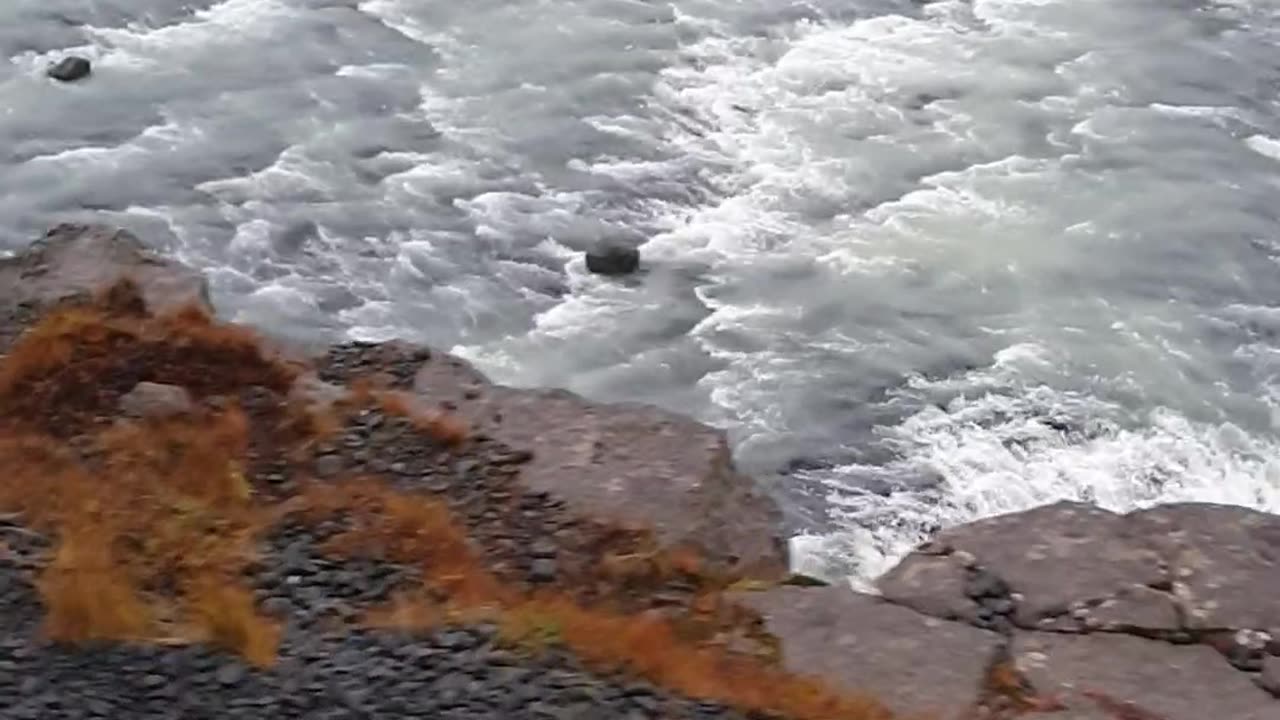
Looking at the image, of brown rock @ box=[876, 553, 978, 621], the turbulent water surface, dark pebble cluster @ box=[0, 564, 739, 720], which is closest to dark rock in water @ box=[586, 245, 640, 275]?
the turbulent water surface

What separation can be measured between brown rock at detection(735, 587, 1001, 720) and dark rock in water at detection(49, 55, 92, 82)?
49.5 ft

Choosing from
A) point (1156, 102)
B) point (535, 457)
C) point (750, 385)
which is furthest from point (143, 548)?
point (1156, 102)

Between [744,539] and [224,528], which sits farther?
[744,539]

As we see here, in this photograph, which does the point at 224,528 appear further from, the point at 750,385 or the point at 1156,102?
the point at 1156,102

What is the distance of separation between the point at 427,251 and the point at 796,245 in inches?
147

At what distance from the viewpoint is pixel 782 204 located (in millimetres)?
19109

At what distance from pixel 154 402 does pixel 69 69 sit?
42.2 feet

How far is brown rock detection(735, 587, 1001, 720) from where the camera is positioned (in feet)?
28.3

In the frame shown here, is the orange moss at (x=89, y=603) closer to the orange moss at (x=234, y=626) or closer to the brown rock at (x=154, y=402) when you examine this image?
the orange moss at (x=234, y=626)

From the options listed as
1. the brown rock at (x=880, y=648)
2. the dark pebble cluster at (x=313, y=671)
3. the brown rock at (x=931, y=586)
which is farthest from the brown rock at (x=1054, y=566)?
the dark pebble cluster at (x=313, y=671)

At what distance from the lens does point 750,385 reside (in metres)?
16.2

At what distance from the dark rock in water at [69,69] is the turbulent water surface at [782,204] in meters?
0.16

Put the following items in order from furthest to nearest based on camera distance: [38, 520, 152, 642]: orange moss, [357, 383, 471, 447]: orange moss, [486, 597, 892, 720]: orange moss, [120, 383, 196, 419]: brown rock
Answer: [357, 383, 471, 447]: orange moss → [120, 383, 196, 419]: brown rock → [486, 597, 892, 720]: orange moss → [38, 520, 152, 642]: orange moss

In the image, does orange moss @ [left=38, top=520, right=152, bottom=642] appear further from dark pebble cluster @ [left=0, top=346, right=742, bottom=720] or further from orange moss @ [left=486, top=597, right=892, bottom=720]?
orange moss @ [left=486, top=597, right=892, bottom=720]
